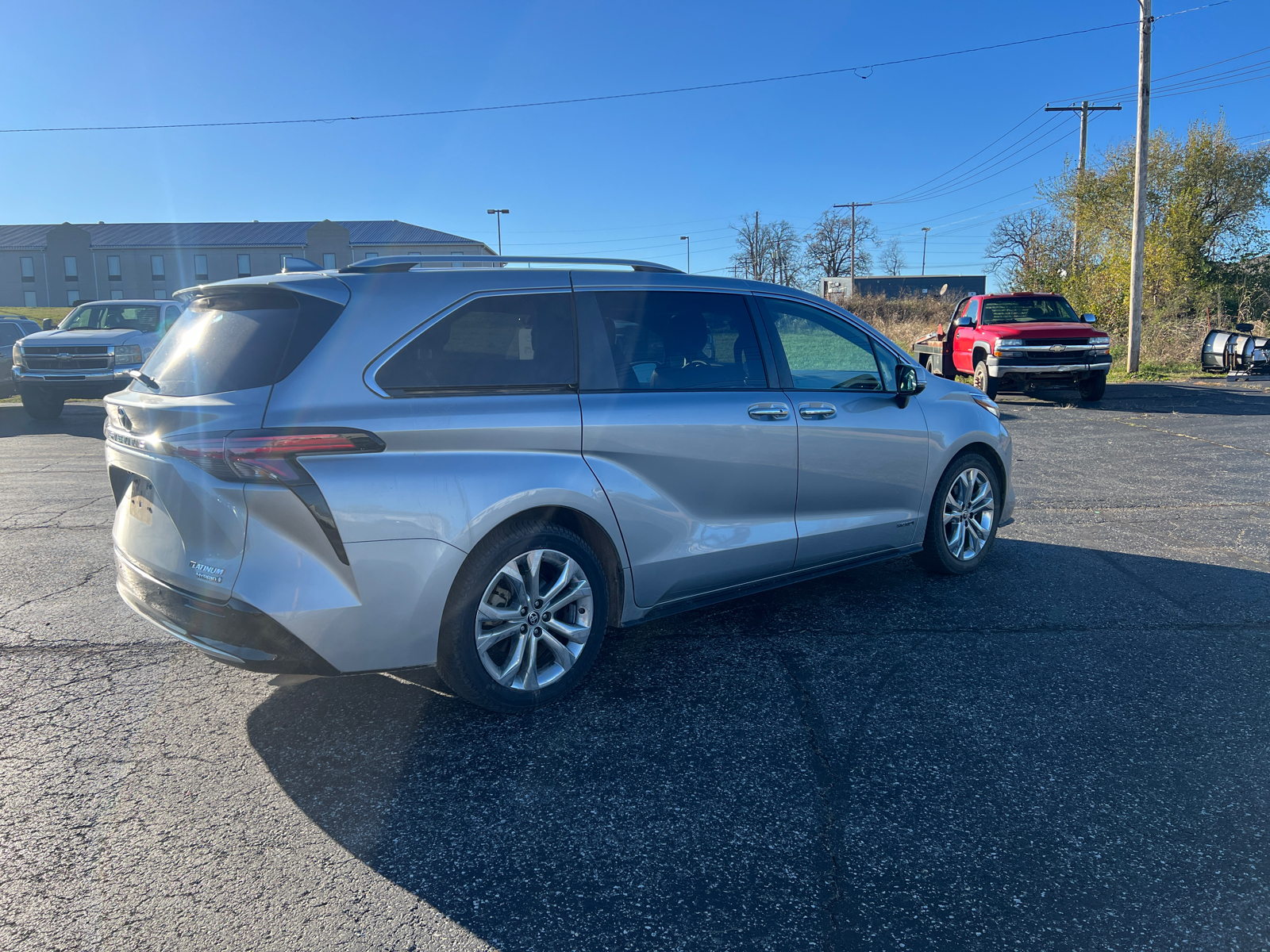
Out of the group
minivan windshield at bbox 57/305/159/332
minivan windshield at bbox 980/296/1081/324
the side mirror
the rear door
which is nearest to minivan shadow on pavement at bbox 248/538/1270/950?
the rear door

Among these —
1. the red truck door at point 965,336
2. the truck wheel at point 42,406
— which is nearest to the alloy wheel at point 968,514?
the red truck door at point 965,336

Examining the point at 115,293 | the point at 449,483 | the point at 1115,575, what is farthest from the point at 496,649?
the point at 115,293

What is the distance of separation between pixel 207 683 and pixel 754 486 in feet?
8.83

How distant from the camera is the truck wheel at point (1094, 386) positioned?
1647 cm

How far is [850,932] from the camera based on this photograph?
2377 mm

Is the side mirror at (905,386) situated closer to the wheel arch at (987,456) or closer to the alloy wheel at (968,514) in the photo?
the wheel arch at (987,456)

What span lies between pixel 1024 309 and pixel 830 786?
54.7ft

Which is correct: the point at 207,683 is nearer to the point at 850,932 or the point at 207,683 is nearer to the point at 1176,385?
the point at 850,932

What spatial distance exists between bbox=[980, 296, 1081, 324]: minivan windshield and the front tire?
628 inches

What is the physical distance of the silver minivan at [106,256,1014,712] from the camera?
3.12m

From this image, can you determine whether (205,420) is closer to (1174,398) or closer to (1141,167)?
(1174,398)

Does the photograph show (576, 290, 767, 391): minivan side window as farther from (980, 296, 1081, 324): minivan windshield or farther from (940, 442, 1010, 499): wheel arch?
(980, 296, 1081, 324): minivan windshield

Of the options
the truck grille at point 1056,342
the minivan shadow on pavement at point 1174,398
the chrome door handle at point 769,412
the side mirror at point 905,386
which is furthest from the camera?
the truck grille at point 1056,342

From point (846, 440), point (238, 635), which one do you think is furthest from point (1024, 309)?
point (238, 635)
